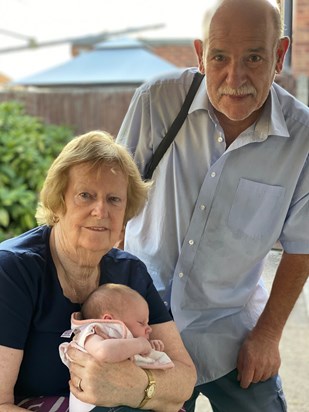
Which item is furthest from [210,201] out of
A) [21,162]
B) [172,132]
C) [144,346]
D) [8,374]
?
[21,162]

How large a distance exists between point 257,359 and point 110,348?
Answer: 0.82 meters

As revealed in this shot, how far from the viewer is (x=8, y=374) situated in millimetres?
1887

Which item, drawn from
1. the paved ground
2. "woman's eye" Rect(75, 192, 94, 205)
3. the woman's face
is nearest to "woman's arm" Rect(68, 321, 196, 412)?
the woman's face

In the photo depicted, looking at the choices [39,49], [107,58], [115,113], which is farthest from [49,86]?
[39,49]

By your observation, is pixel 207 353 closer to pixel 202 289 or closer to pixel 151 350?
pixel 202 289

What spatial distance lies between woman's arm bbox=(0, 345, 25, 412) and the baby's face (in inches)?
12.6

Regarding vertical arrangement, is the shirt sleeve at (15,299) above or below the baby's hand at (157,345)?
above

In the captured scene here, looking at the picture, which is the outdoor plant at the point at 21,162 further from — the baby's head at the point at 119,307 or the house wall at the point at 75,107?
the baby's head at the point at 119,307

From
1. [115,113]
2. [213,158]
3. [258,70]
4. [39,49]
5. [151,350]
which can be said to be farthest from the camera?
[39,49]


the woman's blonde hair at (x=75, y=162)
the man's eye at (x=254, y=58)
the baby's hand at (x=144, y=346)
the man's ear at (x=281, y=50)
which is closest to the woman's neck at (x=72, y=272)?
the woman's blonde hair at (x=75, y=162)

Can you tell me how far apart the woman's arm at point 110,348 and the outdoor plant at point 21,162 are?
414 cm

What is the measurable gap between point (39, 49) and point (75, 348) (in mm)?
14953

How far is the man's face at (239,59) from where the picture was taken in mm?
2227

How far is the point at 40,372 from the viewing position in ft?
6.54
